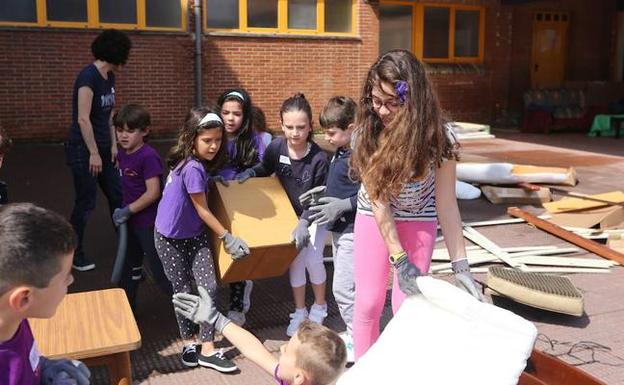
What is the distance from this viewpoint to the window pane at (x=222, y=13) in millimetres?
14102

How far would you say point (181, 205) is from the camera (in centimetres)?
366

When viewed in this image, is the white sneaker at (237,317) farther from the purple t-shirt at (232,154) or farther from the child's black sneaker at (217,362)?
the purple t-shirt at (232,154)

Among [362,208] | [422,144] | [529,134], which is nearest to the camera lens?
[422,144]

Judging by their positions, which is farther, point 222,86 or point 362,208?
point 222,86

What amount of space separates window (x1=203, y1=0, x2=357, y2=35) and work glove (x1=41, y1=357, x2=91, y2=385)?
1290 centimetres

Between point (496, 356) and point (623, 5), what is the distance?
19.8 metres

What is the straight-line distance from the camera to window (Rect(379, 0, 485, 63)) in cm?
1655

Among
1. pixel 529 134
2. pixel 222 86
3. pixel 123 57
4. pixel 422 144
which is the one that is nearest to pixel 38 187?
pixel 123 57

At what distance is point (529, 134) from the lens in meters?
16.4

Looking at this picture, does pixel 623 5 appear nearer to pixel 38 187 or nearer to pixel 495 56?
pixel 495 56

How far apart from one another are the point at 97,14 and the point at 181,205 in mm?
10571

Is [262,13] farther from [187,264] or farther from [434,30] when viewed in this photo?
[187,264]

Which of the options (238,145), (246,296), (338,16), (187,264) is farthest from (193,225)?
(338,16)

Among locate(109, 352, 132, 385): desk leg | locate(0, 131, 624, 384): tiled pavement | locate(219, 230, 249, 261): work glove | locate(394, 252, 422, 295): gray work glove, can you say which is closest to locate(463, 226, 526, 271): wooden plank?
locate(0, 131, 624, 384): tiled pavement
